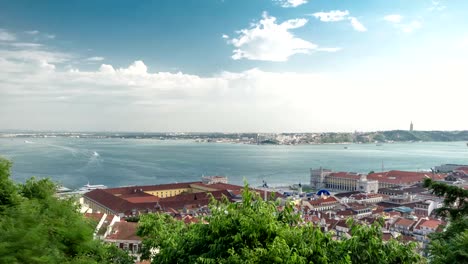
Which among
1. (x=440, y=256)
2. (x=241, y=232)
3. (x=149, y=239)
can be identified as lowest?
(x=149, y=239)

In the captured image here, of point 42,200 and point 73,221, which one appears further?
point 42,200

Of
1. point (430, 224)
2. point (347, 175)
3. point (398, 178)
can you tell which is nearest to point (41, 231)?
point (430, 224)

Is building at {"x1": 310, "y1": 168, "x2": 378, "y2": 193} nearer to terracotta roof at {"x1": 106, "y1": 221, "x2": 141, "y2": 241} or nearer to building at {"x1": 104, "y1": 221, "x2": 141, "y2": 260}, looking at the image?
terracotta roof at {"x1": 106, "y1": 221, "x2": 141, "y2": 241}

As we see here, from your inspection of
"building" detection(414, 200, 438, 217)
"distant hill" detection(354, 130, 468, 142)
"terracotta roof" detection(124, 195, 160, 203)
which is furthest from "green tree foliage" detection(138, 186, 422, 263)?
"distant hill" detection(354, 130, 468, 142)

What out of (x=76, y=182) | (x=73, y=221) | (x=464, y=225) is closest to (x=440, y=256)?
(x=464, y=225)

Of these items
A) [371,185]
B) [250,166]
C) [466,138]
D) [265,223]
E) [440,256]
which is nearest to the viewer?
[265,223]

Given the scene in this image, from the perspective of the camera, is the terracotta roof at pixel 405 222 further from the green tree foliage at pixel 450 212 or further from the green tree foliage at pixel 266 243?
the green tree foliage at pixel 266 243

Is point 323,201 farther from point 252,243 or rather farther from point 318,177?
point 252,243

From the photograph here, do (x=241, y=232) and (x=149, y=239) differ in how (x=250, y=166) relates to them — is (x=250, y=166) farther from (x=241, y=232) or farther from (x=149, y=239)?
(x=241, y=232)
